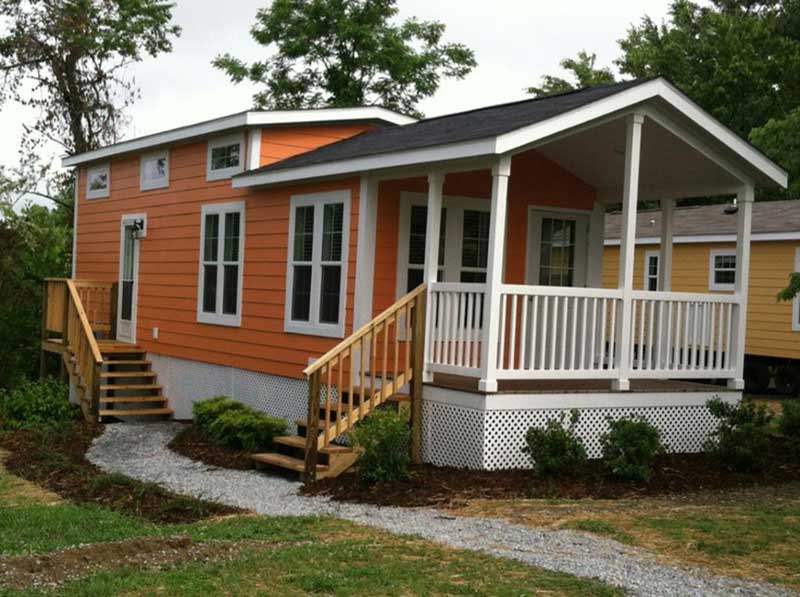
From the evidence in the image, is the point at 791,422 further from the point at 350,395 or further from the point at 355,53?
the point at 355,53

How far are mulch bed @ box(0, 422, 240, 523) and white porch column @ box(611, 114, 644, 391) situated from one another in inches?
171

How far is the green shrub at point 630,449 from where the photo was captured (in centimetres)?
986

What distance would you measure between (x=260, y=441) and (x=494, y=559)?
18.1ft

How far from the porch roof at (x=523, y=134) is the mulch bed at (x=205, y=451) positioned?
10.8 feet

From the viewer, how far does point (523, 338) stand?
10031mm

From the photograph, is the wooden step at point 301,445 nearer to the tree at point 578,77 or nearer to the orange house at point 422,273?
the orange house at point 422,273

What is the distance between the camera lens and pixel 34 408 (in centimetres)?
1495

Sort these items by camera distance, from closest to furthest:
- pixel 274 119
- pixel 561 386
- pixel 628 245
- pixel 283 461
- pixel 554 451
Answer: pixel 554 451, pixel 283 461, pixel 628 245, pixel 561 386, pixel 274 119

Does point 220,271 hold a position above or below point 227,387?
above

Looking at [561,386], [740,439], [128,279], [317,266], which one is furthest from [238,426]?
[128,279]

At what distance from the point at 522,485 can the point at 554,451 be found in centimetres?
55

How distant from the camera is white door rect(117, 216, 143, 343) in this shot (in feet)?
56.7

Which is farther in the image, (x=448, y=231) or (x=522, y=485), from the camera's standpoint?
(x=448, y=231)

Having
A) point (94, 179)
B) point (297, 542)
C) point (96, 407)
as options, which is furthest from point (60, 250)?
point (297, 542)
